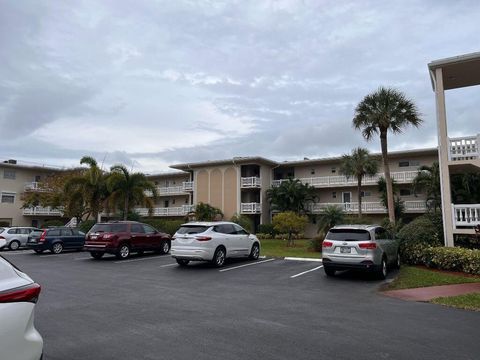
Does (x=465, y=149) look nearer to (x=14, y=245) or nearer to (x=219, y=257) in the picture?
(x=219, y=257)

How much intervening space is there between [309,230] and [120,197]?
1846 centimetres

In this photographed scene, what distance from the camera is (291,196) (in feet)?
122

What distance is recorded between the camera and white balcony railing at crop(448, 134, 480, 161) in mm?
16094

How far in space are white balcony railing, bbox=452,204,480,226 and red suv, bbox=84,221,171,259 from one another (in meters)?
13.7

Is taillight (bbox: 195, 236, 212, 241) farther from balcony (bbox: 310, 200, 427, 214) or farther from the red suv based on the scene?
balcony (bbox: 310, 200, 427, 214)

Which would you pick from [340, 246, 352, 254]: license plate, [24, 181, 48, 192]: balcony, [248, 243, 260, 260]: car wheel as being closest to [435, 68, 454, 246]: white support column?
[340, 246, 352, 254]: license plate

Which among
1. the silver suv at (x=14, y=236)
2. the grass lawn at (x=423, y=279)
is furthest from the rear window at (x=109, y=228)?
the grass lawn at (x=423, y=279)

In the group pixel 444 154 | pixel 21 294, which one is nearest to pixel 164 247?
pixel 444 154

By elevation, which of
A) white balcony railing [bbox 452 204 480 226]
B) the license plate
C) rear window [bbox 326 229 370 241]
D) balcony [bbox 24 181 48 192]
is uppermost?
balcony [bbox 24 181 48 192]

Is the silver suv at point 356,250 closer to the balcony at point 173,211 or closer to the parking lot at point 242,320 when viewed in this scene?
the parking lot at point 242,320

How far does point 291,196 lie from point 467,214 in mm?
21669

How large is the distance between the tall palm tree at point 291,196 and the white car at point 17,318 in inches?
1352

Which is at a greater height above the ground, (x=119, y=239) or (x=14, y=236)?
(x=119, y=239)

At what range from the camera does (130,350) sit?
5.59 meters
